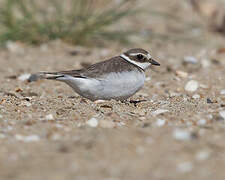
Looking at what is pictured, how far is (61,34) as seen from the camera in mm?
8109

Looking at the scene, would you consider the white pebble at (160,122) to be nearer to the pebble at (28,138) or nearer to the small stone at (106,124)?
the small stone at (106,124)

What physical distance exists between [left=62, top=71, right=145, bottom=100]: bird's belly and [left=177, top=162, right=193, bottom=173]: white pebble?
1742mm

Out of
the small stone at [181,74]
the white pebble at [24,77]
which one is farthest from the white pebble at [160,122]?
the white pebble at [24,77]

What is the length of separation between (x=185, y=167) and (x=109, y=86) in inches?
70.8

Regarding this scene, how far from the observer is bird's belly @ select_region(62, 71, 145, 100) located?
435 cm

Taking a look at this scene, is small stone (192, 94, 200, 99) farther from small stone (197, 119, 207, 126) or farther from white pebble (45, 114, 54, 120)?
white pebble (45, 114, 54, 120)

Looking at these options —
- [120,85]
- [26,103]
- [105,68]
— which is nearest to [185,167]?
[120,85]

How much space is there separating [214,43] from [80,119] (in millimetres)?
5449

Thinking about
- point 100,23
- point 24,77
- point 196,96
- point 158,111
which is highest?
point 100,23

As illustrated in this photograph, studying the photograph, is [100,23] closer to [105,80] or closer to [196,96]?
[196,96]

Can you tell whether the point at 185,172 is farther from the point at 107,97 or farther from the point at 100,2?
the point at 100,2

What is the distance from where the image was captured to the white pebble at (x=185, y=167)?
265cm

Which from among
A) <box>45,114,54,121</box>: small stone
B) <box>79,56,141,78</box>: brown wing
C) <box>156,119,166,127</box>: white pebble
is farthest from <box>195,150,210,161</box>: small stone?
<box>79,56,141,78</box>: brown wing

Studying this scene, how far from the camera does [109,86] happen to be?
14.3 feet
